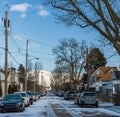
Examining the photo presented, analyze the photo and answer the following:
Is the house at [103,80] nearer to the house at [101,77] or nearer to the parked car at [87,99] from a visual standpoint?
the house at [101,77]

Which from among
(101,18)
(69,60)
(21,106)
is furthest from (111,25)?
(69,60)

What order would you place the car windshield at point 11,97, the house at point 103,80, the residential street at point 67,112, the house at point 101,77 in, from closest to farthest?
1. the residential street at point 67,112
2. the car windshield at point 11,97
3. the house at point 103,80
4. the house at point 101,77

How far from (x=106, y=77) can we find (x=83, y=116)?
64606mm

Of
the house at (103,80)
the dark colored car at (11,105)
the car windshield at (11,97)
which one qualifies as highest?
the house at (103,80)

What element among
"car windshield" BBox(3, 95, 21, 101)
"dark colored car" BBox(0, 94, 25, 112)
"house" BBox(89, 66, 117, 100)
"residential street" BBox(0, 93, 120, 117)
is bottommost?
"residential street" BBox(0, 93, 120, 117)

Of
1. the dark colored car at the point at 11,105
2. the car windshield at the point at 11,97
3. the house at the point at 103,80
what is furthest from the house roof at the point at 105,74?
the dark colored car at the point at 11,105

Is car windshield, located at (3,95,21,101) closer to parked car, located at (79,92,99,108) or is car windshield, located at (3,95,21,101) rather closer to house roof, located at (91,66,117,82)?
parked car, located at (79,92,99,108)

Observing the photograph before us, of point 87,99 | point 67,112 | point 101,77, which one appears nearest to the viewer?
point 67,112

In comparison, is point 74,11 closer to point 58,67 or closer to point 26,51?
point 26,51

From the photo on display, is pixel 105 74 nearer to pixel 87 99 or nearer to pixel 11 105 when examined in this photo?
pixel 87 99

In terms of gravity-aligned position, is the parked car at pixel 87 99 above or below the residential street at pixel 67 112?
above

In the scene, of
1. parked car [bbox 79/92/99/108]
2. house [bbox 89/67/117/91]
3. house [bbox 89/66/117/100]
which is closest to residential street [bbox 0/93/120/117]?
parked car [bbox 79/92/99/108]

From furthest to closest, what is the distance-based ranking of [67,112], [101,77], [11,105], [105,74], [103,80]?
1. [105,74]
2. [101,77]
3. [103,80]
4. [11,105]
5. [67,112]

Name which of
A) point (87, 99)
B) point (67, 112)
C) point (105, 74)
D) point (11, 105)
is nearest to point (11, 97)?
point (11, 105)
